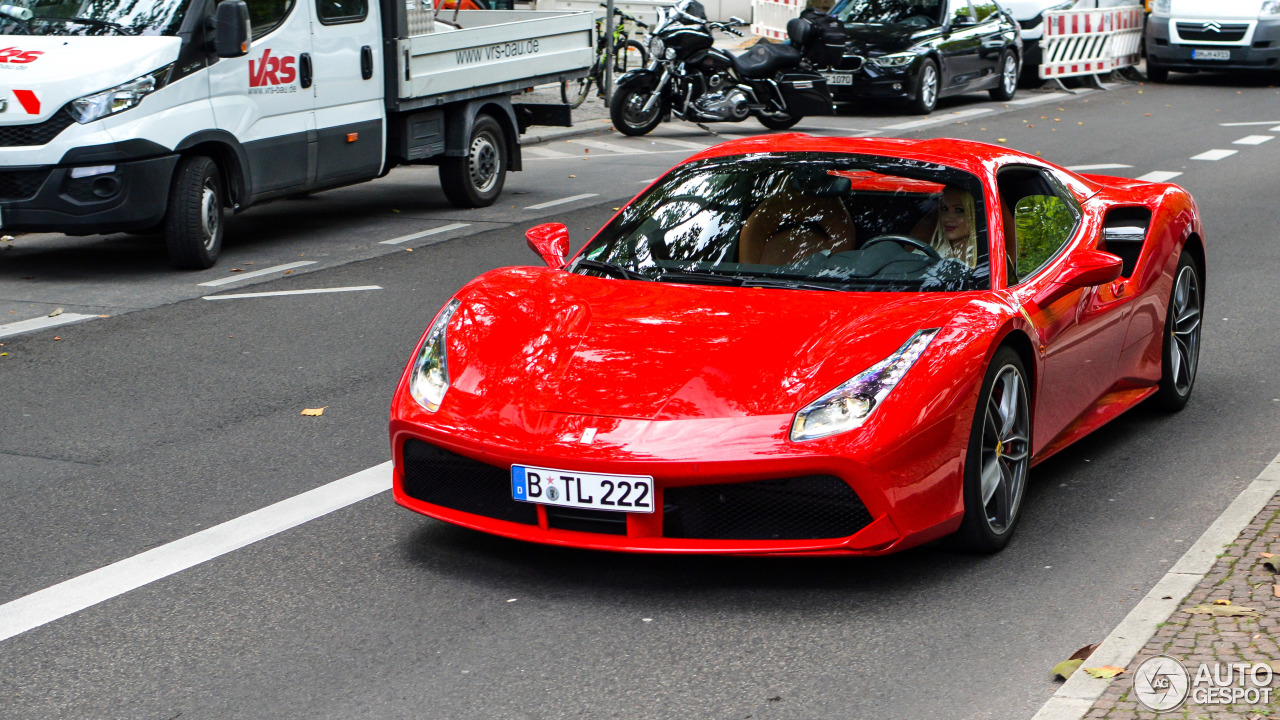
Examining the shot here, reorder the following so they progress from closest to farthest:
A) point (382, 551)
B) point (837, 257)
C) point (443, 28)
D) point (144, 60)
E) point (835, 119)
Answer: point (382, 551) < point (837, 257) < point (144, 60) < point (443, 28) < point (835, 119)

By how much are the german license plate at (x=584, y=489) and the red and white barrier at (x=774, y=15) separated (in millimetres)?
24531

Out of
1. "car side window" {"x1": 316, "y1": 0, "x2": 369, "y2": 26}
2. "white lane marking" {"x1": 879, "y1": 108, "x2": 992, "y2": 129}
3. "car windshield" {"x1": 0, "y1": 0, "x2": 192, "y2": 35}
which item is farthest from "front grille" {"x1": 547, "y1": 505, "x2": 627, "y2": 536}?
"white lane marking" {"x1": 879, "y1": 108, "x2": 992, "y2": 129}

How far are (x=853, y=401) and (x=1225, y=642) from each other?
113 centimetres

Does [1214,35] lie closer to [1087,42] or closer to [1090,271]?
[1087,42]

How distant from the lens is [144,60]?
9.82 m

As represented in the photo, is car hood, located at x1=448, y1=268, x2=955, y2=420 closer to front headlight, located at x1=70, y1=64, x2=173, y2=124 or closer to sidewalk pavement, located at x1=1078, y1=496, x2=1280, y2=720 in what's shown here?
sidewalk pavement, located at x1=1078, y1=496, x2=1280, y2=720

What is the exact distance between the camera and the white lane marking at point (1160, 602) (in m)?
3.64

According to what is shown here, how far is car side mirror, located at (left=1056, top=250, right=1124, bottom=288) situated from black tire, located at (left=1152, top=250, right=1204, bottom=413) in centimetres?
122

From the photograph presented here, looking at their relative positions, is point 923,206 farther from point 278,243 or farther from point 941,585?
point 278,243

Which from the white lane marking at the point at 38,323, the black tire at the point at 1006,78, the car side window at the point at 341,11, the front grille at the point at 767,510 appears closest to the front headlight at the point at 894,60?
the black tire at the point at 1006,78

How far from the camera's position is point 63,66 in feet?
31.6

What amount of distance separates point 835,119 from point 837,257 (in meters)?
15.6

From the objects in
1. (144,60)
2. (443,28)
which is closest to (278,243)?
(144,60)

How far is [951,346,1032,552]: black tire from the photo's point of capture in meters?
4.62
